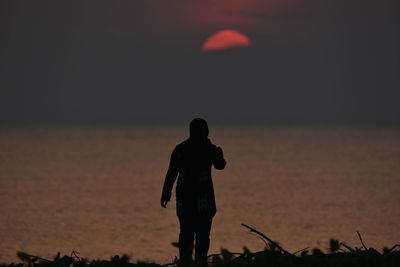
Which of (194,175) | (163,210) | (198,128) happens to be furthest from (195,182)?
(163,210)

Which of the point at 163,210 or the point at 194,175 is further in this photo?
the point at 163,210

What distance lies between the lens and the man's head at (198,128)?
9.84 meters

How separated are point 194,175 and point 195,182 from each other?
0.08 metres

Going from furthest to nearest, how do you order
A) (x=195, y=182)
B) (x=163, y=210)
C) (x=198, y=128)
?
1. (x=163, y=210)
2. (x=195, y=182)
3. (x=198, y=128)

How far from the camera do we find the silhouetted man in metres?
10.1

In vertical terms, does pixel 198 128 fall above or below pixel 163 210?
below

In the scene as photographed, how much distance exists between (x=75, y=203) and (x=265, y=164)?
6763 centimetres

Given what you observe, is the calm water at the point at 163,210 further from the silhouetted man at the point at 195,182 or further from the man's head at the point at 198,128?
the man's head at the point at 198,128

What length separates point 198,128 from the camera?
9906 mm

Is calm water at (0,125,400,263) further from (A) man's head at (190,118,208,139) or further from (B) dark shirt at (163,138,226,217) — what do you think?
(A) man's head at (190,118,208,139)

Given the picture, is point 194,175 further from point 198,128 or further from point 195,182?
point 198,128

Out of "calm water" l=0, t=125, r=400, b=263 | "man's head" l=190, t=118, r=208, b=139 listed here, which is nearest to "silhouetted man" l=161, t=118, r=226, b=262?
"man's head" l=190, t=118, r=208, b=139

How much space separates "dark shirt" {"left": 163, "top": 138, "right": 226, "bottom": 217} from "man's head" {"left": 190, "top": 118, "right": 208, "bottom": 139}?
0.30 feet

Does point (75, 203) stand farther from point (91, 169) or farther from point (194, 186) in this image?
point (194, 186)
